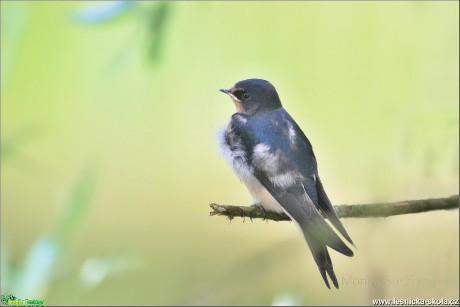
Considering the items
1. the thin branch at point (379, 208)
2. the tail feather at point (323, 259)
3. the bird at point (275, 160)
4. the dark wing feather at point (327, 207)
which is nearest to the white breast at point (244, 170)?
the bird at point (275, 160)

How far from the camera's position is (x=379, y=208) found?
974 millimetres

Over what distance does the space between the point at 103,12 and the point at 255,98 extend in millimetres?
347

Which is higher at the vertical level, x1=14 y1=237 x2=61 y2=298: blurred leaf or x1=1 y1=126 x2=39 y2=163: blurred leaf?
x1=1 y1=126 x2=39 y2=163: blurred leaf

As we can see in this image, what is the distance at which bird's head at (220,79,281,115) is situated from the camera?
1397 millimetres

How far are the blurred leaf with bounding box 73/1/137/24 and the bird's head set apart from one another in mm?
258

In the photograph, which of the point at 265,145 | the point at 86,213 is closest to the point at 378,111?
the point at 265,145

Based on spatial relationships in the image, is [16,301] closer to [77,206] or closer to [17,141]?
[77,206]

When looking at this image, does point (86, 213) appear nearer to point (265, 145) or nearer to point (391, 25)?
point (265, 145)

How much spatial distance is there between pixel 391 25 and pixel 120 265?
50.6 inches

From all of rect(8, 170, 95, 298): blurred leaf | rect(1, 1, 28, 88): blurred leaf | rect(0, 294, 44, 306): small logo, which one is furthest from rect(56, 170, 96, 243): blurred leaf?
rect(1, 1, 28, 88): blurred leaf

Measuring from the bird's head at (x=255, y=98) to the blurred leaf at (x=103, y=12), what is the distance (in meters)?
0.26

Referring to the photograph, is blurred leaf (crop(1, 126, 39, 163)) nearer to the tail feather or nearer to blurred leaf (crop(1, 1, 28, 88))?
blurred leaf (crop(1, 1, 28, 88))

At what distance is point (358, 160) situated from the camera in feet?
5.60

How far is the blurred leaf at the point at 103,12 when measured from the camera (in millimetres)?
1188
